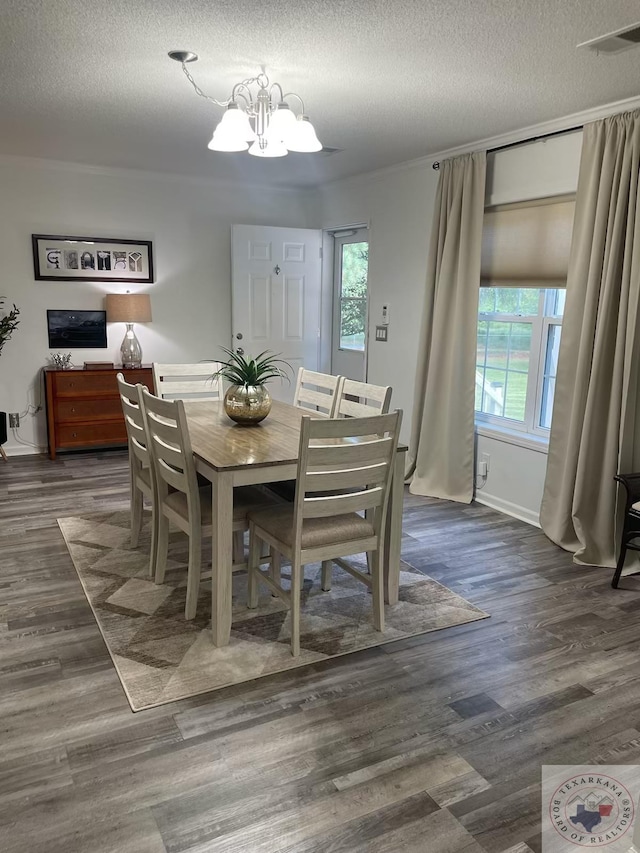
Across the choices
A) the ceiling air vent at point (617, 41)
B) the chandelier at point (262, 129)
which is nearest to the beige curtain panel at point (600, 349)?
the ceiling air vent at point (617, 41)

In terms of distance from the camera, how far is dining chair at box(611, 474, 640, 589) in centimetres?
326

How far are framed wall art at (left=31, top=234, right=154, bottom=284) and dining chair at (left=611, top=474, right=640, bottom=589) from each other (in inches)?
175

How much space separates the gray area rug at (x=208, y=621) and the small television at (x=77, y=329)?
266cm

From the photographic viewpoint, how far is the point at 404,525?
416cm

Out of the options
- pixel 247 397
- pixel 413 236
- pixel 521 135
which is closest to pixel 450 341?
pixel 413 236

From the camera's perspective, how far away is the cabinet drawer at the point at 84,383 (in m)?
5.49

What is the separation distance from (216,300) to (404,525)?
3.26 m

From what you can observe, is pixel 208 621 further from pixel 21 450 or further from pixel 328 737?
pixel 21 450

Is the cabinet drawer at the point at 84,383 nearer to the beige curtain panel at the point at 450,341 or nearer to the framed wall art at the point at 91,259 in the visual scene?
the framed wall art at the point at 91,259

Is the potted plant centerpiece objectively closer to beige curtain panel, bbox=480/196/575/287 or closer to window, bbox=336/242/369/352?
beige curtain panel, bbox=480/196/575/287

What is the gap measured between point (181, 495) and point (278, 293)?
3.69 m

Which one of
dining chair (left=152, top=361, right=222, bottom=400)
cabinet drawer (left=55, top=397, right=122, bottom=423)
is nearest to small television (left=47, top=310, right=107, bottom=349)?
cabinet drawer (left=55, top=397, right=122, bottom=423)

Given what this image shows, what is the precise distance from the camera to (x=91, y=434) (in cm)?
565

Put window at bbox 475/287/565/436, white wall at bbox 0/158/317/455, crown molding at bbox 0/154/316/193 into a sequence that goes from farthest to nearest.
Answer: white wall at bbox 0/158/317/455 → crown molding at bbox 0/154/316/193 → window at bbox 475/287/565/436
